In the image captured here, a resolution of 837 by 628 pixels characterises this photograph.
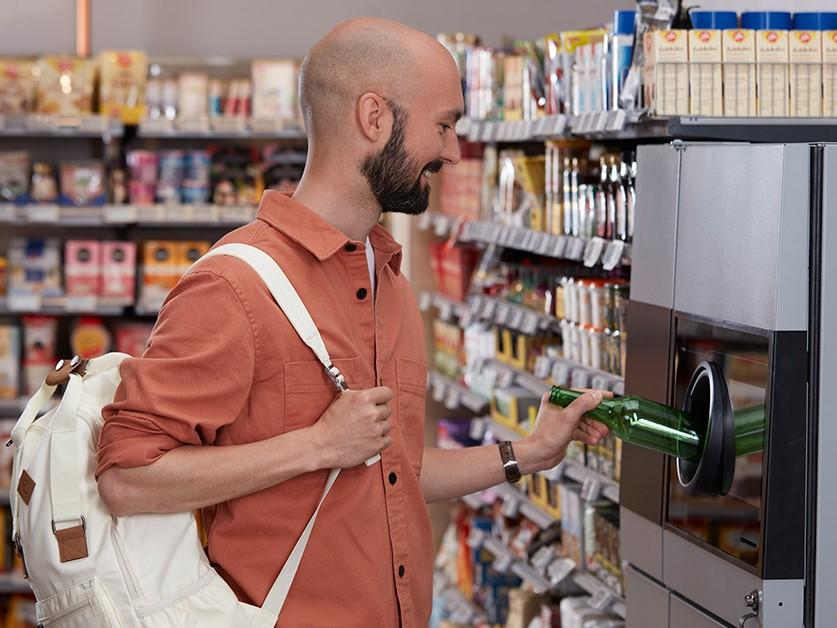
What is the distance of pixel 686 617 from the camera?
113 inches

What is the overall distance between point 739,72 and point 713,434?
966 mm

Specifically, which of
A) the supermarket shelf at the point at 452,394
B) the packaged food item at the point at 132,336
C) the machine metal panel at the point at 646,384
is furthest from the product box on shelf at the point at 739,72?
the packaged food item at the point at 132,336

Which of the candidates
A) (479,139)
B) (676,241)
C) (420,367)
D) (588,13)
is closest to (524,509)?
(479,139)

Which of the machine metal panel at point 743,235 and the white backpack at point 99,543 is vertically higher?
the machine metal panel at point 743,235

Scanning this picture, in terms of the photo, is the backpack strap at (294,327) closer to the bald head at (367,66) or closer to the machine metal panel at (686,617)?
the bald head at (367,66)

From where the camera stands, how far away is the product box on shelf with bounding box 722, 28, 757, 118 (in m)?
3.08

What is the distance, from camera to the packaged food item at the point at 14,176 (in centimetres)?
681

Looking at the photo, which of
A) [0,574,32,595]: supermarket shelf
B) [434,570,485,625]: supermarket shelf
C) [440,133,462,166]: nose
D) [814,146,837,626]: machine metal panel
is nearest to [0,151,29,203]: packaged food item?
[0,574,32,595]: supermarket shelf

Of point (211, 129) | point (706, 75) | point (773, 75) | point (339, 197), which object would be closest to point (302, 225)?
point (339, 197)

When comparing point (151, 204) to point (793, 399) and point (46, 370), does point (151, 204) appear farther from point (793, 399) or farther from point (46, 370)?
point (793, 399)

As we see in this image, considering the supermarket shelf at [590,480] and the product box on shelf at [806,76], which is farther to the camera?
the supermarket shelf at [590,480]

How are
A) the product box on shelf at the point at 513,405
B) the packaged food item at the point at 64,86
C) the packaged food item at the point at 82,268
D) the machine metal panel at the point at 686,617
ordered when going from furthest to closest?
the packaged food item at the point at 82,268, the packaged food item at the point at 64,86, the product box on shelf at the point at 513,405, the machine metal panel at the point at 686,617

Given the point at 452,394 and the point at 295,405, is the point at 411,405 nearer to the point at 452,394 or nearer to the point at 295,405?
the point at 295,405

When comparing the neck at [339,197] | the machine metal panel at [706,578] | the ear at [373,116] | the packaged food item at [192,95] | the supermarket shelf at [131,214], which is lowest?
the machine metal panel at [706,578]
